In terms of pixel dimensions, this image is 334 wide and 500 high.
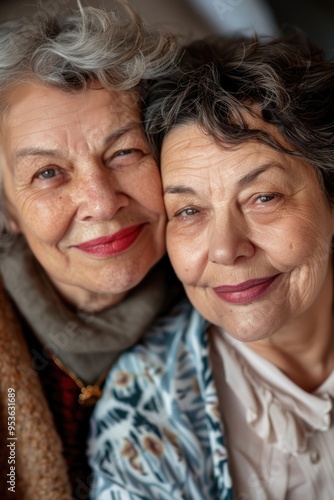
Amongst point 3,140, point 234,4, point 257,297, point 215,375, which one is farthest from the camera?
point 234,4

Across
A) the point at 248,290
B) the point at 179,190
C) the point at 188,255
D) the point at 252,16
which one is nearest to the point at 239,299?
the point at 248,290

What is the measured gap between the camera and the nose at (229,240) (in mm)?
1488

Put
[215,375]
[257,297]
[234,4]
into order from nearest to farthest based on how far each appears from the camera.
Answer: [257,297]
[215,375]
[234,4]

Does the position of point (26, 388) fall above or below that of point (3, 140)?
below

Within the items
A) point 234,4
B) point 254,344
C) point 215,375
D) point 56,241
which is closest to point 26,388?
point 56,241

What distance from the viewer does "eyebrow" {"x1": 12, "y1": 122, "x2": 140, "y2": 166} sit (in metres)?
1.61

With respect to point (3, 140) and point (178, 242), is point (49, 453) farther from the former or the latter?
point (3, 140)

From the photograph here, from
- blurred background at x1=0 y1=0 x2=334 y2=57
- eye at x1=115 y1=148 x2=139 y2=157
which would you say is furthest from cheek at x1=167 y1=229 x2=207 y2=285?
blurred background at x1=0 y1=0 x2=334 y2=57

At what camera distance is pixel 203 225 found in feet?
Answer: 5.23

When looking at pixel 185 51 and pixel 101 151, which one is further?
pixel 185 51

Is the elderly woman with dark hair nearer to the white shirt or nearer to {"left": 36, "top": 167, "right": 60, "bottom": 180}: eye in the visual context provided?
the white shirt

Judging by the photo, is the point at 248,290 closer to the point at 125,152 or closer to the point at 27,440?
the point at 125,152

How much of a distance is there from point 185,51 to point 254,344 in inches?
33.9

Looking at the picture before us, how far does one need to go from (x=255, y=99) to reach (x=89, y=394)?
3.29 feet
